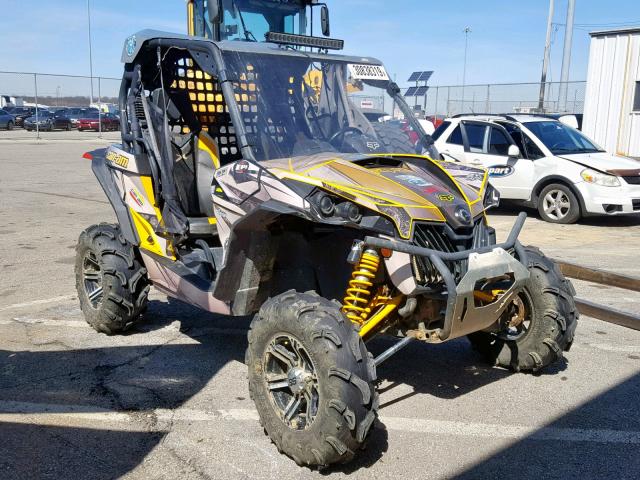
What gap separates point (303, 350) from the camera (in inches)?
146

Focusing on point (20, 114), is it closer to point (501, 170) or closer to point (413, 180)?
point (501, 170)

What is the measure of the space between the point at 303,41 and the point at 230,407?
2.60m

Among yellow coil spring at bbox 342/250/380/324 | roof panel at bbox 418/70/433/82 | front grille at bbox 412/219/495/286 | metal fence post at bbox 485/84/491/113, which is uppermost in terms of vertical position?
roof panel at bbox 418/70/433/82

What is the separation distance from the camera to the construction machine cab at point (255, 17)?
1028cm

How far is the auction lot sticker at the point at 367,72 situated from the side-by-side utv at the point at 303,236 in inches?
0.4

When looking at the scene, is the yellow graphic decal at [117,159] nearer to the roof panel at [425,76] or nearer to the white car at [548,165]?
the white car at [548,165]

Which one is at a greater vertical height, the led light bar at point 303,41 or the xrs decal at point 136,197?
the led light bar at point 303,41

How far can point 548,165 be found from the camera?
38.2 ft

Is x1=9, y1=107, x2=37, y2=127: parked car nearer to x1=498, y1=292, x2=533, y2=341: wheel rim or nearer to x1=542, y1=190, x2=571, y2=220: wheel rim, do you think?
x1=542, y1=190, x2=571, y2=220: wheel rim

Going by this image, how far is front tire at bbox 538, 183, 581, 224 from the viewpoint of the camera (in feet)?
37.4

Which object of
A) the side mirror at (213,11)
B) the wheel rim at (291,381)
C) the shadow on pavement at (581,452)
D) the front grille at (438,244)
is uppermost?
the side mirror at (213,11)

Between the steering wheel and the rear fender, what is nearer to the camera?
the steering wheel

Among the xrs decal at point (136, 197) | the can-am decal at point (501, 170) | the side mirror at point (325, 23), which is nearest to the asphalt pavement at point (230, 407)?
the xrs decal at point (136, 197)

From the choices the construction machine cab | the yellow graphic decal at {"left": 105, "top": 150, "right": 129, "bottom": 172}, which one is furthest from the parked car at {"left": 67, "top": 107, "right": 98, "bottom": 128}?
the yellow graphic decal at {"left": 105, "top": 150, "right": 129, "bottom": 172}
